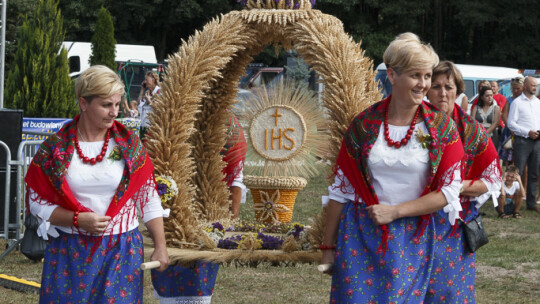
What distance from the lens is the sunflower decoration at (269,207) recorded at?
5.49 metres

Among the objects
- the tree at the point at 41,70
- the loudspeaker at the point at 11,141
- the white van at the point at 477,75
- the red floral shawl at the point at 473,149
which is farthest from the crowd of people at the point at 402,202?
the white van at the point at 477,75

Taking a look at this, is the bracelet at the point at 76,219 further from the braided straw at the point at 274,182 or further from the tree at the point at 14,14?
the tree at the point at 14,14

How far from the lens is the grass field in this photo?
607 centimetres

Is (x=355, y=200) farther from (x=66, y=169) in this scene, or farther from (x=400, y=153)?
(x=66, y=169)

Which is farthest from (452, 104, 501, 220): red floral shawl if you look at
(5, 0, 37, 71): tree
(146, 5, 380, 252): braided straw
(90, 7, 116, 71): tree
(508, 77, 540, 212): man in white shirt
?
(5, 0, 37, 71): tree

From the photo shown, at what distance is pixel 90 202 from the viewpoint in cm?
352

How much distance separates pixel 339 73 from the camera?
4.15 meters

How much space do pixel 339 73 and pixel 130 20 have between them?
2985 centimetres

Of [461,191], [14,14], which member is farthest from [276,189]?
[14,14]

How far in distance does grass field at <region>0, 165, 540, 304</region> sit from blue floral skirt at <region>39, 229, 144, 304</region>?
6.24ft

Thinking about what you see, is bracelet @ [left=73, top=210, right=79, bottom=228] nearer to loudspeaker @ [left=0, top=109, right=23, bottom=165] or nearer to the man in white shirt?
loudspeaker @ [left=0, top=109, right=23, bottom=165]

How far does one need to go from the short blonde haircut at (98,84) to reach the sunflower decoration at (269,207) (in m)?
2.13

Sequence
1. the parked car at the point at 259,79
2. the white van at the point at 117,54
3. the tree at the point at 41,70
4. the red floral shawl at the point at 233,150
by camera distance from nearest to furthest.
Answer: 1. the red floral shawl at the point at 233,150
2. the parked car at the point at 259,79
3. the tree at the point at 41,70
4. the white van at the point at 117,54

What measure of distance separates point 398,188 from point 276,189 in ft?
6.84
